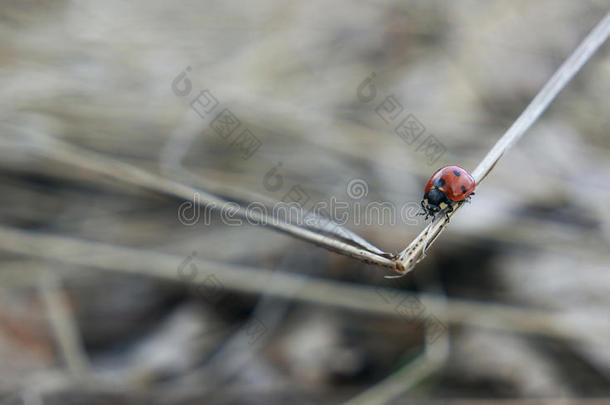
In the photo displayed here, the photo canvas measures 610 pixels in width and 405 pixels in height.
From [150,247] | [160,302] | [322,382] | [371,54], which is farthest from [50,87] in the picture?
[322,382]

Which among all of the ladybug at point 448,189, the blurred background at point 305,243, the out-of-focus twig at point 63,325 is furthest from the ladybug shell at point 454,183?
the out-of-focus twig at point 63,325

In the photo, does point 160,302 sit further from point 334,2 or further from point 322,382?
point 334,2

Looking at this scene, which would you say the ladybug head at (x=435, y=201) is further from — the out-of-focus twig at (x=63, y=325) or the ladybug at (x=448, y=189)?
the out-of-focus twig at (x=63, y=325)

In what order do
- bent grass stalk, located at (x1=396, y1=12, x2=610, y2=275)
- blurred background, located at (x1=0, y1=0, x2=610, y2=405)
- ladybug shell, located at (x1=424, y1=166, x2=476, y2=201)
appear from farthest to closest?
1. blurred background, located at (x1=0, y1=0, x2=610, y2=405)
2. ladybug shell, located at (x1=424, y1=166, x2=476, y2=201)
3. bent grass stalk, located at (x1=396, y1=12, x2=610, y2=275)

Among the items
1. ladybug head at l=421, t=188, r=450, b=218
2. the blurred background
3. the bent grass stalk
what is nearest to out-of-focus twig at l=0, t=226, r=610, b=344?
the blurred background

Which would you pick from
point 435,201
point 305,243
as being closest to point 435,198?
point 435,201

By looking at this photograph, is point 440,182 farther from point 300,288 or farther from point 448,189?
point 300,288

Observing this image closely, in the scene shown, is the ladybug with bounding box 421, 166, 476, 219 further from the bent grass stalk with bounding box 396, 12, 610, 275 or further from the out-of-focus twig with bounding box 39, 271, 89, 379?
the out-of-focus twig with bounding box 39, 271, 89, 379
